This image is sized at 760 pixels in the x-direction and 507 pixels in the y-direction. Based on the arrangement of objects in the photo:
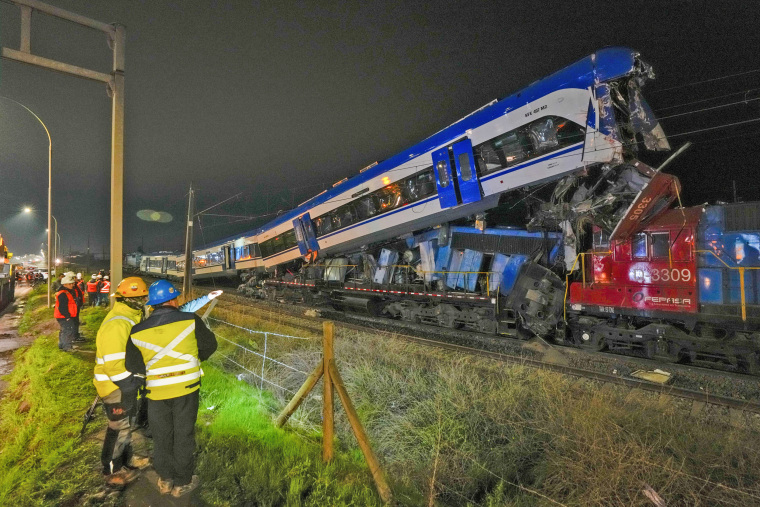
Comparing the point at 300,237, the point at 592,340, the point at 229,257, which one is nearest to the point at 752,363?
the point at 592,340

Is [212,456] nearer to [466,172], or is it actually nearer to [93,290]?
[466,172]

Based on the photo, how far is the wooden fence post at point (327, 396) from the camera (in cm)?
348

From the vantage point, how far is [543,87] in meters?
8.36

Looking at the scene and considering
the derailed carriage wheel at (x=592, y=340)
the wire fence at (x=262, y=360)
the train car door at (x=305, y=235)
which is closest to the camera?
the wire fence at (x=262, y=360)

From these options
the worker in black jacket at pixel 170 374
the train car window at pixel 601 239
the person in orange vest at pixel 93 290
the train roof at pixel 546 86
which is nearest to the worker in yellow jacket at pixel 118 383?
the worker in black jacket at pixel 170 374

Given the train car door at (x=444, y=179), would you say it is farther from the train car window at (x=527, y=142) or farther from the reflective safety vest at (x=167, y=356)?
the reflective safety vest at (x=167, y=356)

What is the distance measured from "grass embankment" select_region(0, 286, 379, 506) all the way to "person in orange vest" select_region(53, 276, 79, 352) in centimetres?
218

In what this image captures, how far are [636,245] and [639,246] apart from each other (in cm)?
5

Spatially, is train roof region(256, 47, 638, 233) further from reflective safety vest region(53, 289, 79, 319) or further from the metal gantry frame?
reflective safety vest region(53, 289, 79, 319)

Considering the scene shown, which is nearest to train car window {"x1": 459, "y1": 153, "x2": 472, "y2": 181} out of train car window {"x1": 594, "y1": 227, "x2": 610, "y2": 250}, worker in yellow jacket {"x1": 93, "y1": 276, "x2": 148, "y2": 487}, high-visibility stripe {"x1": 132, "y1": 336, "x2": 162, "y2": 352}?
train car window {"x1": 594, "y1": 227, "x2": 610, "y2": 250}

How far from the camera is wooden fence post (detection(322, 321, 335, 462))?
11.4 ft

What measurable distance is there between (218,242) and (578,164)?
26.2 metres

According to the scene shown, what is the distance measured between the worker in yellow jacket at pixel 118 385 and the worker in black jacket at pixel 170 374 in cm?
17

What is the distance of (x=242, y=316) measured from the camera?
1286 cm
